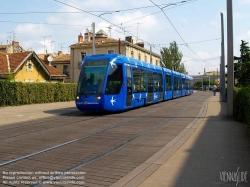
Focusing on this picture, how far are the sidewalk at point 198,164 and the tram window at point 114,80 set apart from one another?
6.42m

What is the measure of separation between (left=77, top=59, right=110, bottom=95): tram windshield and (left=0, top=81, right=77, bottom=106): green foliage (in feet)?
30.2

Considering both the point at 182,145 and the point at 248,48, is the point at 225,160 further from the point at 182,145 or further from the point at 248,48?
the point at 248,48

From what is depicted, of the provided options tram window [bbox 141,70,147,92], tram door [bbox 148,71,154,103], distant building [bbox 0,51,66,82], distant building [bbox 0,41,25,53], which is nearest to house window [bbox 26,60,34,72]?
distant building [bbox 0,51,66,82]

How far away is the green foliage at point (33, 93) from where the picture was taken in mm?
22250

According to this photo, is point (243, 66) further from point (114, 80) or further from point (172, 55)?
point (172, 55)

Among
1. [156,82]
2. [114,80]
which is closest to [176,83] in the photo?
[156,82]

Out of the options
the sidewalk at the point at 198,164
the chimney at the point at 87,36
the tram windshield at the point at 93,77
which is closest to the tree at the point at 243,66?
the tram windshield at the point at 93,77

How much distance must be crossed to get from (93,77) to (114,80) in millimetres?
1041

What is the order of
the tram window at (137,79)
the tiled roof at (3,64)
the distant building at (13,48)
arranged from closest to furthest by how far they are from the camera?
the tram window at (137,79) → the tiled roof at (3,64) → the distant building at (13,48)

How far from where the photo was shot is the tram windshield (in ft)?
49.0

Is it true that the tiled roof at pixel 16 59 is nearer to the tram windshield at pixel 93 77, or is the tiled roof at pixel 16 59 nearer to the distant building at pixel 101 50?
the distant building at pixel 101 50

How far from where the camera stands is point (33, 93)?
24.9 metres

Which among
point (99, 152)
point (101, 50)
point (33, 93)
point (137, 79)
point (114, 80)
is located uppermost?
point (101, 50)

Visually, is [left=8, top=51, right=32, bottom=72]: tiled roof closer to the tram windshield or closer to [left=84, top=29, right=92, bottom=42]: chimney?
the tram windshield
